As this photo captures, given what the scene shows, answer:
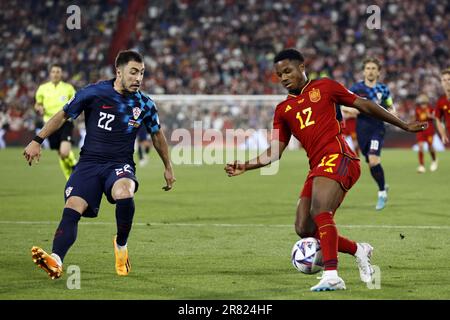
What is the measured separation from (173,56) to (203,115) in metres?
5.15

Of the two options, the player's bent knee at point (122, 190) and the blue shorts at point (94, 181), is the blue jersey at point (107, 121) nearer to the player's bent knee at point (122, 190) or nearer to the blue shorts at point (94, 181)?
the blue shorts at point (94, 181)

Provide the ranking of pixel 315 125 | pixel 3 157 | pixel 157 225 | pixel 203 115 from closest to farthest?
1. pixel 315 125
2. pixel 157 225
3. pixel 3 157
4. pixel 203 115

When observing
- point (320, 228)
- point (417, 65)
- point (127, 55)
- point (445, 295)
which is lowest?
point (445, 295)

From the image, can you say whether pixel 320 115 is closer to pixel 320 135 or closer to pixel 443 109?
pixel 320 135

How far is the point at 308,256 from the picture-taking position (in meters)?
7.95

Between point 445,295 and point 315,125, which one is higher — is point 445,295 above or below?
below

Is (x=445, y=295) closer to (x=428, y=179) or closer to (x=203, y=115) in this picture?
(x=428, y=179)

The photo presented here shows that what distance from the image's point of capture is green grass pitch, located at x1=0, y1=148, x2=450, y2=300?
784 centimetres

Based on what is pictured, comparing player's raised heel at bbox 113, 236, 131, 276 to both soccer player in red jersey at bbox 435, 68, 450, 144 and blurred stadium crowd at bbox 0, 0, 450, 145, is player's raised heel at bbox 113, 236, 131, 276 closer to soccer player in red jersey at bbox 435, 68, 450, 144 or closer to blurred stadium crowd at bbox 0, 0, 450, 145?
soccer player in red jersey at bbox 435, 68, 450, 144

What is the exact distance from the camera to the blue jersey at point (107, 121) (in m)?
8.77

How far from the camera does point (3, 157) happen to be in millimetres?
30250

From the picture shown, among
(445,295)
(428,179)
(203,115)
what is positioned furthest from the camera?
(203,115)

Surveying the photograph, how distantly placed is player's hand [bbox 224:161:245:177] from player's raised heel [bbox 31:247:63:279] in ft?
5.35

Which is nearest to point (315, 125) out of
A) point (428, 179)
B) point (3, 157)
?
point (428, 179)
